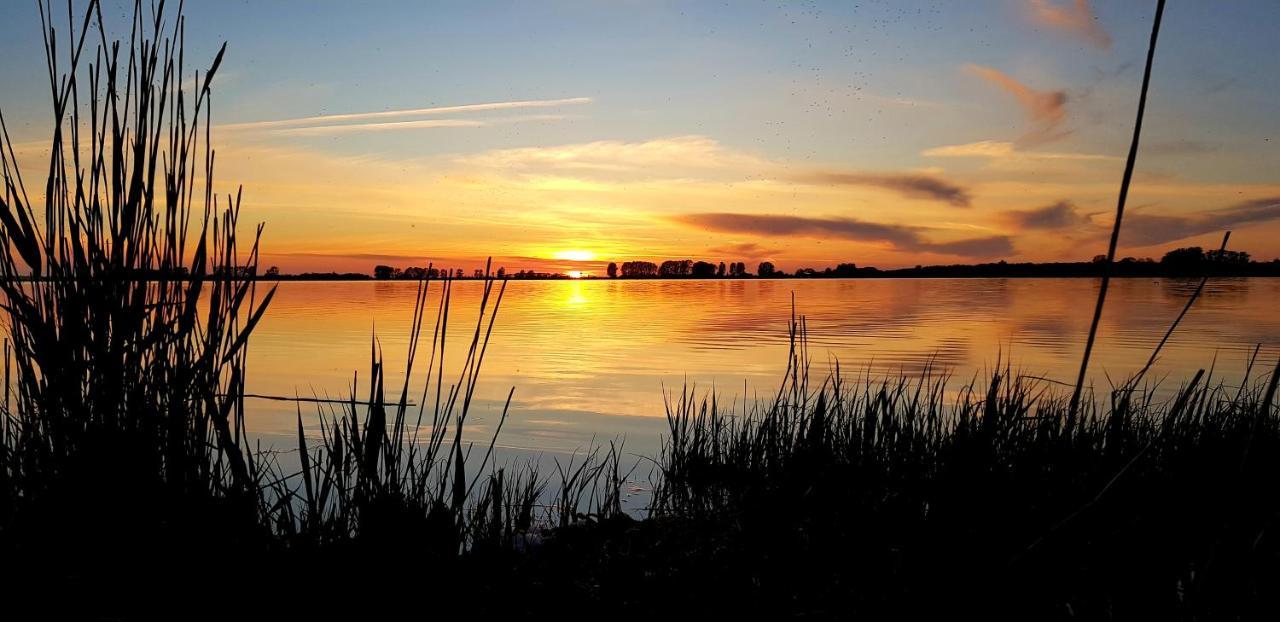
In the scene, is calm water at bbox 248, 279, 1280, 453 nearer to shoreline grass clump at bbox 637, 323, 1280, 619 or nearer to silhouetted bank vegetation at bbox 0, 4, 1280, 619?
shoreline grass clump at bbox 637, 323, 1280, 619

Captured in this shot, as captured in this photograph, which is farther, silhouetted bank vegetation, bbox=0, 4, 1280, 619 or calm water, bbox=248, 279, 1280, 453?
calm water, bbox=248, 279, 1280, 453

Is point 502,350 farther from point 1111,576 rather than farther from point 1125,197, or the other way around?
point 1125,197

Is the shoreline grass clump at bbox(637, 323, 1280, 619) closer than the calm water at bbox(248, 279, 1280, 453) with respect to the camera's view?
Yes

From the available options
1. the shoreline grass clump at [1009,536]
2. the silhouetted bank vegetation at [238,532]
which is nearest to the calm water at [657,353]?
the shoreline grass clump at [1009,536]

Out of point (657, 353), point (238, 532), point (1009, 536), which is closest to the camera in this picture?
point (238, 532)

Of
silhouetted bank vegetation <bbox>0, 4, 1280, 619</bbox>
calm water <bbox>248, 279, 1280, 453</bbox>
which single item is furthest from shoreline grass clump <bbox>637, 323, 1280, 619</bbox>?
calm water <bbox>248, 279, 1280, 453</bbox>

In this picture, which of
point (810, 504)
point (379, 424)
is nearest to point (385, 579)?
point (379, 424)

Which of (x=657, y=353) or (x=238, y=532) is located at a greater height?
(x=238, y=532)

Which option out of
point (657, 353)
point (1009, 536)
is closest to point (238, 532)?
point (1009, 536)

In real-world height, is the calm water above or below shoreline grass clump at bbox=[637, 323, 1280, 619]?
below

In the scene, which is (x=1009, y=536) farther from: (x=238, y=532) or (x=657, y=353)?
(x=657, y=353)

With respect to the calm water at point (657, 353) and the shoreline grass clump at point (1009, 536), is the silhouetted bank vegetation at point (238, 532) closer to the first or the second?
the shoreline grass clump at point (1009, 536)

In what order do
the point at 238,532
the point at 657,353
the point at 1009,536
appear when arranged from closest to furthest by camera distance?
the point at 238,532, the point at 1009,536, the point at 657,353

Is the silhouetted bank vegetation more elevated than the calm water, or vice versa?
the silhouetted bank vegetation
